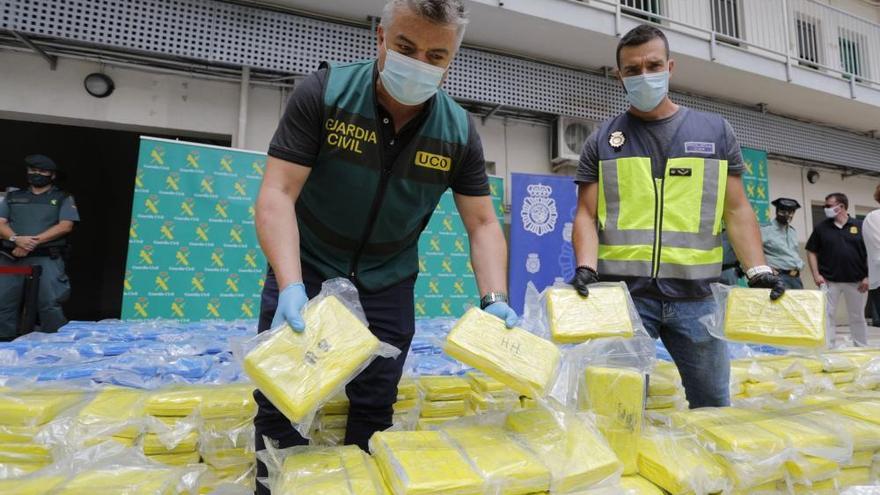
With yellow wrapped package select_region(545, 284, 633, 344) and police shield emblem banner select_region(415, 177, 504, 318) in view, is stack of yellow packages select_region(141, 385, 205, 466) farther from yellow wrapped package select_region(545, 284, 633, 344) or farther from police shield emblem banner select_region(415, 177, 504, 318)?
police shield emblem banner select_region(415, 177, 504, 318)

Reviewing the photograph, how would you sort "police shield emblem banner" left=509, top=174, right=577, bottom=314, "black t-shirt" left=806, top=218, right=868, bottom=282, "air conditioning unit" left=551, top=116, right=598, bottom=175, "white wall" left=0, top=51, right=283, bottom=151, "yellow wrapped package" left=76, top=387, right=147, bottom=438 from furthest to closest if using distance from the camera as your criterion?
"air conditioning unit" left=551, top=116, right=598, bottom=175 < "police shield emblem banner" left=509, top=174, right=577, bottom=314 < "black t-shirt" left=806, top=218, right=868, bottom=282 < "white wall" left=0, top=51, right=283, bottom=151 < "yellow wrapped package" left=76, top=387, right=147, bottom=438

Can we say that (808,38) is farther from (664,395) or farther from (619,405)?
(619,405)

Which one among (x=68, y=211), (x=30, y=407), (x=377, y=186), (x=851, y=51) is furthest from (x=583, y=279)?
(x=851, y=51)

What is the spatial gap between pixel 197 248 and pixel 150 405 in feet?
10.5

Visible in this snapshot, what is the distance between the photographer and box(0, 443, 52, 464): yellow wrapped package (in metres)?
1.15

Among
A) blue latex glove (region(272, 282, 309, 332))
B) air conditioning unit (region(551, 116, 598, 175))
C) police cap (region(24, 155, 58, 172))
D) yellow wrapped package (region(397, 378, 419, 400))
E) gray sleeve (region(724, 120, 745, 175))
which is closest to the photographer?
blue latex glove (region(272, 282, 309, 332))

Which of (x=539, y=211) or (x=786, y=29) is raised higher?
(x=786, y=29)

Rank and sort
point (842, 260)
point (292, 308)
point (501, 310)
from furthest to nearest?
1. point (842, 260)
2. point (501, 310)
3. point (292, 308)

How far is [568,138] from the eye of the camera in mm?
5598

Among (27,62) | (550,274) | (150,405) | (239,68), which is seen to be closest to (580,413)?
(150,405)

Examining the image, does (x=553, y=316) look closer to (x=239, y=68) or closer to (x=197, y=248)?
(x=197, y=248)

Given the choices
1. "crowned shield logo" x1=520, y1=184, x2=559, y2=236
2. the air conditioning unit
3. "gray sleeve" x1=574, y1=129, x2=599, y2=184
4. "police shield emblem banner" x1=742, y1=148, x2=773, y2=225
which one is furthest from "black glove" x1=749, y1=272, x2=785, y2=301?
"police shield emblem banner" x1=742, y1=148, x2=773, y2=225

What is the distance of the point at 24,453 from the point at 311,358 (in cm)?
102

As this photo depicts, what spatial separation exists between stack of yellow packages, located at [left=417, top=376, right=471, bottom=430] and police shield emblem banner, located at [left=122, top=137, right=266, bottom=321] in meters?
3.17
